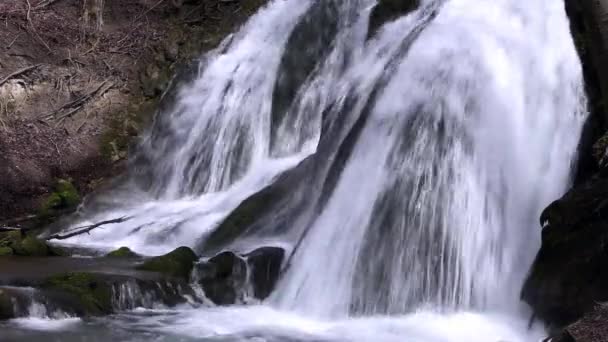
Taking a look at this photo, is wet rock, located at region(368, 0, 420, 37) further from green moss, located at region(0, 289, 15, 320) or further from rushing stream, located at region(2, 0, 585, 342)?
green moss, located at region(0, 289, 15, 320)

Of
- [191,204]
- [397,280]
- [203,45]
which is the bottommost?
[397,280]

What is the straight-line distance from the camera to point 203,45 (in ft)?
57.2

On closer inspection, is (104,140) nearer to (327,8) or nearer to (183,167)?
(183,167)

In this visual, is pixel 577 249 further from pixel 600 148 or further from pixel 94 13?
pixel 94 13

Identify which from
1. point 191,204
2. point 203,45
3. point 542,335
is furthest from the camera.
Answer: point 203,45

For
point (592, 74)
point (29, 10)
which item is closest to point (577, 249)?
point (592, 74)

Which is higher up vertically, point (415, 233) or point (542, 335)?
point (415, 233)

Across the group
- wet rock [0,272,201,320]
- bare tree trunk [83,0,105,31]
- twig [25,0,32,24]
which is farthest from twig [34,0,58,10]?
wet rock [0,272,201,320]

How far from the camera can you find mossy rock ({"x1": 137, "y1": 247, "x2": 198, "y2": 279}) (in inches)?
409

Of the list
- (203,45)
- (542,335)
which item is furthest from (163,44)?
(542,335)

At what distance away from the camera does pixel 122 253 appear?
11.6 metres

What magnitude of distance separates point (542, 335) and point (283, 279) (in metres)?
3.40

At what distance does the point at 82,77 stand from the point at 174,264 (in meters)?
7.37

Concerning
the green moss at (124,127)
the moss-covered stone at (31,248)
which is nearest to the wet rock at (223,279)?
the moss-covered stone at (31,248)
